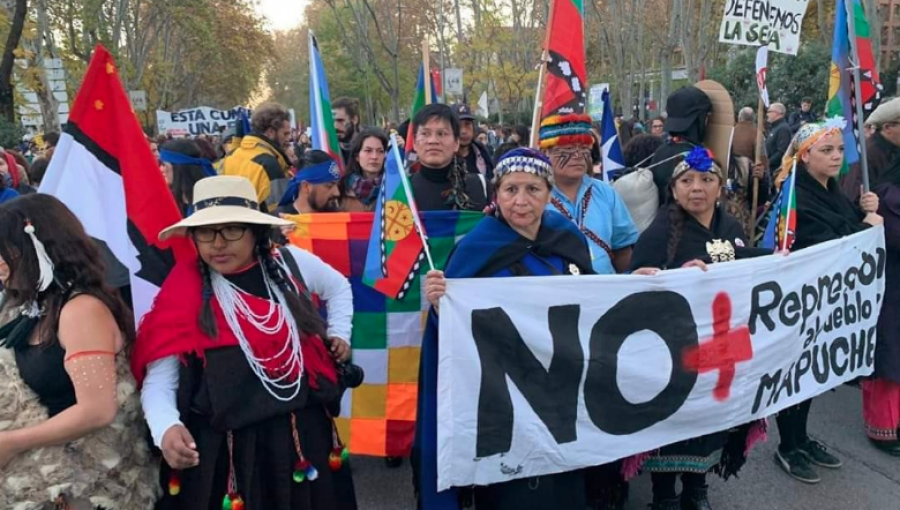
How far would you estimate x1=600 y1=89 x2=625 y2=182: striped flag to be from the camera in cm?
587

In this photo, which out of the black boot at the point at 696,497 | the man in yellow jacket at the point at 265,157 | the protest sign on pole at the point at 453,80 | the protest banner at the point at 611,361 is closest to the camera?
the protest banner at the point at 611,361

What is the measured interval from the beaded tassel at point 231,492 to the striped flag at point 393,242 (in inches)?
53.2

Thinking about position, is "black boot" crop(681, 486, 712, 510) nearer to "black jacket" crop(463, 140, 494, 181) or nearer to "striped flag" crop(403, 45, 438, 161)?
"striped flag" crop(403, 45, 438, 161)

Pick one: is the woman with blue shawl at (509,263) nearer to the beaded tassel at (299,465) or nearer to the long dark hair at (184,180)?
the beaded tassel at (299,465)

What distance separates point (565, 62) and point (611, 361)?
2026 millimetres

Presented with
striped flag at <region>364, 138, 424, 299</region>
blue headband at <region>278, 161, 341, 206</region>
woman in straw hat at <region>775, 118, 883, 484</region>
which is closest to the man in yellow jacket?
blue headband at <region>278, 161, 341, 206</region>

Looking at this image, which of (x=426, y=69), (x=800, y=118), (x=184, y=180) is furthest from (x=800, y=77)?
(x=184, y=180)

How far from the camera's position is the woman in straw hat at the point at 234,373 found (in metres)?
2.20

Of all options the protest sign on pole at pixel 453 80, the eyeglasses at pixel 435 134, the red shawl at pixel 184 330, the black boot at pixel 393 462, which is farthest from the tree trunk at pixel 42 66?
the red shawl at pixel 184 330

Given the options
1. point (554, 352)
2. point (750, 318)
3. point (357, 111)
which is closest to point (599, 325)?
point (554, 352)

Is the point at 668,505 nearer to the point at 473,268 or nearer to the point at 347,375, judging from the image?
the point at 473,268

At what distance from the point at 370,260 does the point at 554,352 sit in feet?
3.80

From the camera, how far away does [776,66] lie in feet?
67.0

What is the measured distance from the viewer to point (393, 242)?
343cm
